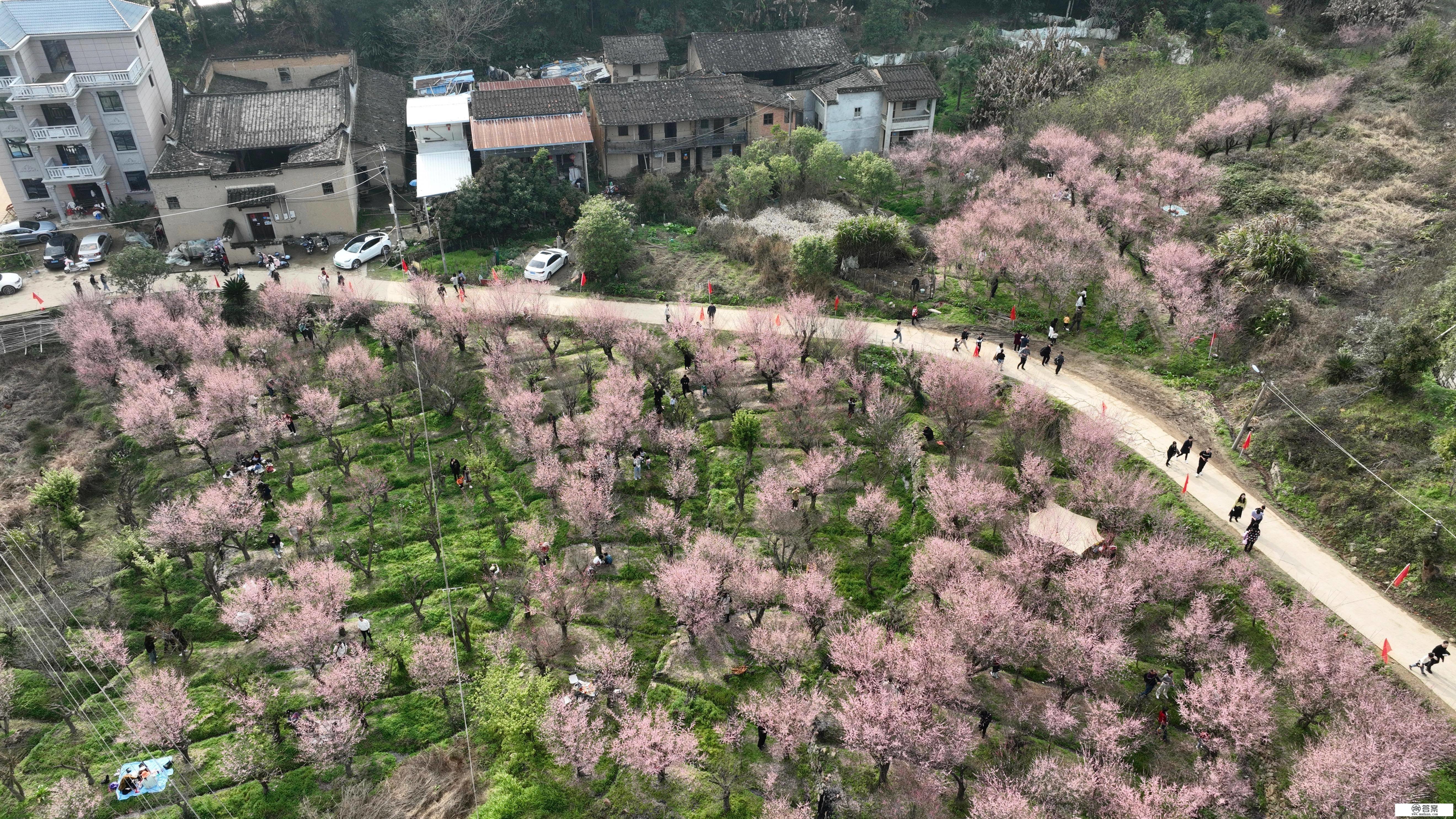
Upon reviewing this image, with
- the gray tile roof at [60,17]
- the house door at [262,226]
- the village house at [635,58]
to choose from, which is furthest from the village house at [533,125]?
the gray tile roof at [60,17]

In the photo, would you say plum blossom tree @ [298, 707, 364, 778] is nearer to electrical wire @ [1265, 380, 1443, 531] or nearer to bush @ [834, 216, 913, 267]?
bush @ [834, 216, 913, 267]

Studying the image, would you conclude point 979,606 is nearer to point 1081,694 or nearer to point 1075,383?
point 1081,694

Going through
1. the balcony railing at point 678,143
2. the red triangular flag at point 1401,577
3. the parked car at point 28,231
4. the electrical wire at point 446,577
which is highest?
the balcony railing at point 678,143

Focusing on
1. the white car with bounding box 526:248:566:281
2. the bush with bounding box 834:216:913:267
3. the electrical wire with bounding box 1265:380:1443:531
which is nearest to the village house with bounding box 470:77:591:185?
the white car with bounding box 526:248:566:281

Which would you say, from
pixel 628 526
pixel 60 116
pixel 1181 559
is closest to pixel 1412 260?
pixel 1181 559

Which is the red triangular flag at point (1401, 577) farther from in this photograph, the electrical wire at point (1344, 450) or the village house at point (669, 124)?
the village house at point (669, 124)
